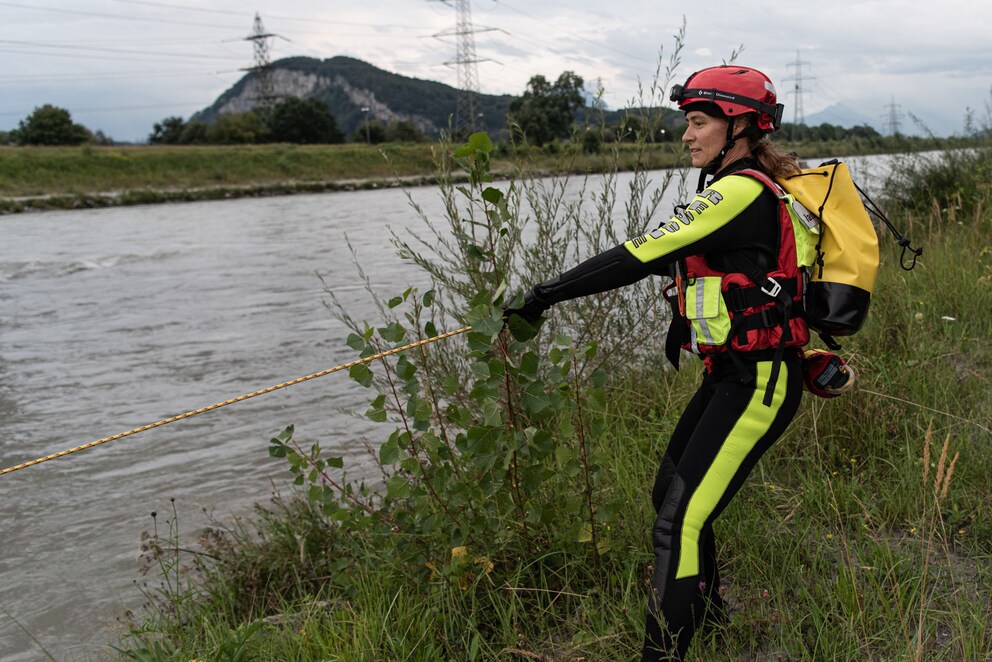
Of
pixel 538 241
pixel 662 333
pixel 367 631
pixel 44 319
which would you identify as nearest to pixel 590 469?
pixel 367 631

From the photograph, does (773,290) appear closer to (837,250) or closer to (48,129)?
(837,250)

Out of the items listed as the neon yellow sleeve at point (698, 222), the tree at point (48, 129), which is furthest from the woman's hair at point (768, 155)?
the tree at point (48, 129)

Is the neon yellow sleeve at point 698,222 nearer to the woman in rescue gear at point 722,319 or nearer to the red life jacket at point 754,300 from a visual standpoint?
the woman in rescue gear at point 722,319

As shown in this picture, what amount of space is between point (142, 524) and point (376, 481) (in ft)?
5.37

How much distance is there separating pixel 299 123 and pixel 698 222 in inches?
3241

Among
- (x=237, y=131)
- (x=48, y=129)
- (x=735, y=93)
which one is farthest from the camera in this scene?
(x=237, y=131)

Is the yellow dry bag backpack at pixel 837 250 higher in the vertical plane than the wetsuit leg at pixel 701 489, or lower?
higher

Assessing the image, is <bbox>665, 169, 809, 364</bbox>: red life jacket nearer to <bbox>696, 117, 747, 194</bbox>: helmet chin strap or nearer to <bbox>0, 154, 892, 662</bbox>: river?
<bbox>696, 117, 747, 194</bbox>: helmet chin strap

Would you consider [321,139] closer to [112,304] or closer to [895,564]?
[112,304]

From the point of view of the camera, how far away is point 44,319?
13.2m

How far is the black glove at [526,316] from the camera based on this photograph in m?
2.63

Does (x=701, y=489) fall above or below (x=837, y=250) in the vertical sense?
below

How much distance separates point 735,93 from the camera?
252 cm

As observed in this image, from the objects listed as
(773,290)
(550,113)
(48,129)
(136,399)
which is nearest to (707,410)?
(773,290)
